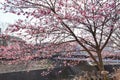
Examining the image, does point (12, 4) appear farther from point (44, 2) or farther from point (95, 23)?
point (95, 23)

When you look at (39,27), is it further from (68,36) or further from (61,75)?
(61,75)

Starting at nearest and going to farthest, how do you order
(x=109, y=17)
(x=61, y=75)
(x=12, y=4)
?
1. (x=12, y=4)
2. (x=109, y=17)
3. (x=61, y=75)

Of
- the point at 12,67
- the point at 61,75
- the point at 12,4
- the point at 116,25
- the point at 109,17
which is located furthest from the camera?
the point at 61,75

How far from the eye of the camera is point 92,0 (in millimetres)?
6316

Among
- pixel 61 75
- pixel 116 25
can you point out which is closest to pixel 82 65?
pixel 61 75

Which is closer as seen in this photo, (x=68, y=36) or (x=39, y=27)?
(x=39, y=27)

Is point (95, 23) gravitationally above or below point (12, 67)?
above

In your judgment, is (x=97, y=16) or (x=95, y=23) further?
(x=95, y=23)

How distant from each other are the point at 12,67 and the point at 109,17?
13116 millimetres

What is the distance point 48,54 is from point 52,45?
1.05ft

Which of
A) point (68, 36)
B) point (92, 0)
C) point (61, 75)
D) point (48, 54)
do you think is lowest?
point (61, 75)

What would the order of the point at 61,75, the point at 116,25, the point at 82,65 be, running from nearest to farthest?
the point at 116,25, the point at 61,75, the point at 82,65

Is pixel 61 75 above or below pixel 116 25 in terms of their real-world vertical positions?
below

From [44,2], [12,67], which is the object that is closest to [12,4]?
[44,2]
